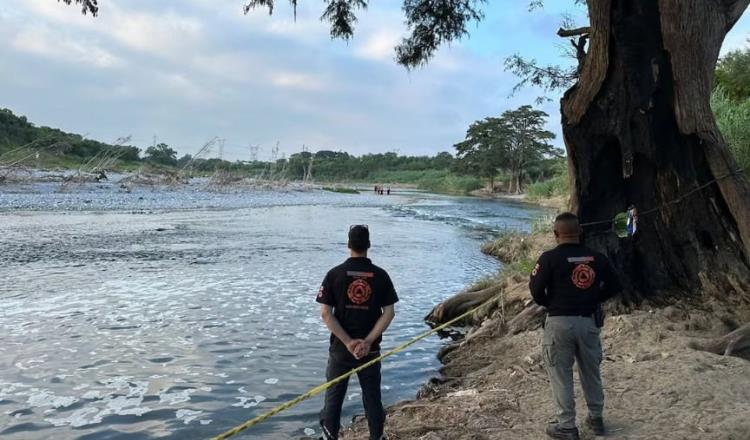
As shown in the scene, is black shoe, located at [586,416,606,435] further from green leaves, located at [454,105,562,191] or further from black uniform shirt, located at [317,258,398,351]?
green leaves, located at [454,105,562,191]

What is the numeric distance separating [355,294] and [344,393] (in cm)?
87

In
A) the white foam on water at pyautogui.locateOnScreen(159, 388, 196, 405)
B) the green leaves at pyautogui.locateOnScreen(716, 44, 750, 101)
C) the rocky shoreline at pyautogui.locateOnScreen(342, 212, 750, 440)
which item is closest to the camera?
the rocky shoreline at pyautogui.locateOnScreen(342, 212, 750, 440)

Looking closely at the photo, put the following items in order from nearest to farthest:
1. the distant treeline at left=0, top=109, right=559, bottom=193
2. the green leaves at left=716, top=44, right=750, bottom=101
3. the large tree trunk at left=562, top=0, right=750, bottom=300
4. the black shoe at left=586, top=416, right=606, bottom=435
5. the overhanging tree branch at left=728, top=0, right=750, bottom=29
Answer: the black shoe at left=586, top=416, right=606, bottom=435, the large tree trunk at left=562, top=0, right=750, bottom=300, the overhanging tree branch at left=728, top=0, right=750, bottom=29, the green leaves at left=716, top=44, right=750, bottom=101, the distant treeline at left=0, top=109, right=559, bottom=193

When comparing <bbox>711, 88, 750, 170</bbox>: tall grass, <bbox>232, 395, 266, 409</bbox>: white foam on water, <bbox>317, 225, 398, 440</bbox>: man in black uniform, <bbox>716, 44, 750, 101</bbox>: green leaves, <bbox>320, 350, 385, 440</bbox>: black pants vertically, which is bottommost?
<bbox>232, 395, 266, 409</bbox>: white foam on water

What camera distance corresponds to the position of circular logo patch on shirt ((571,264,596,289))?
5.05 meters

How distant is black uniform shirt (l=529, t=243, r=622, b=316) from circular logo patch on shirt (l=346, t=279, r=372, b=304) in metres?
1.39

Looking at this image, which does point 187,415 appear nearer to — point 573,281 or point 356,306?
point 356,306

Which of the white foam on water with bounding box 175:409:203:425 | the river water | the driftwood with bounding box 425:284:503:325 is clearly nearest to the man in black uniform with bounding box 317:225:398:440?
the river water

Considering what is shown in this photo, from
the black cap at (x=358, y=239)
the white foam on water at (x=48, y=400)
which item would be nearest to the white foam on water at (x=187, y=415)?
the white foam on water at (x=48, y=400)

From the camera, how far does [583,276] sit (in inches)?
199

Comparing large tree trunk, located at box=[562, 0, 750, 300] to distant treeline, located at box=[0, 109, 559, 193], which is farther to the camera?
distant treeline, located at box=[0, 109, 559, 193]

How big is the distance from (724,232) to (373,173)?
15724cm

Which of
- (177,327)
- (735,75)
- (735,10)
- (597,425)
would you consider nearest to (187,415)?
(177,327)

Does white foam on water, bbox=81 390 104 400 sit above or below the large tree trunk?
below
